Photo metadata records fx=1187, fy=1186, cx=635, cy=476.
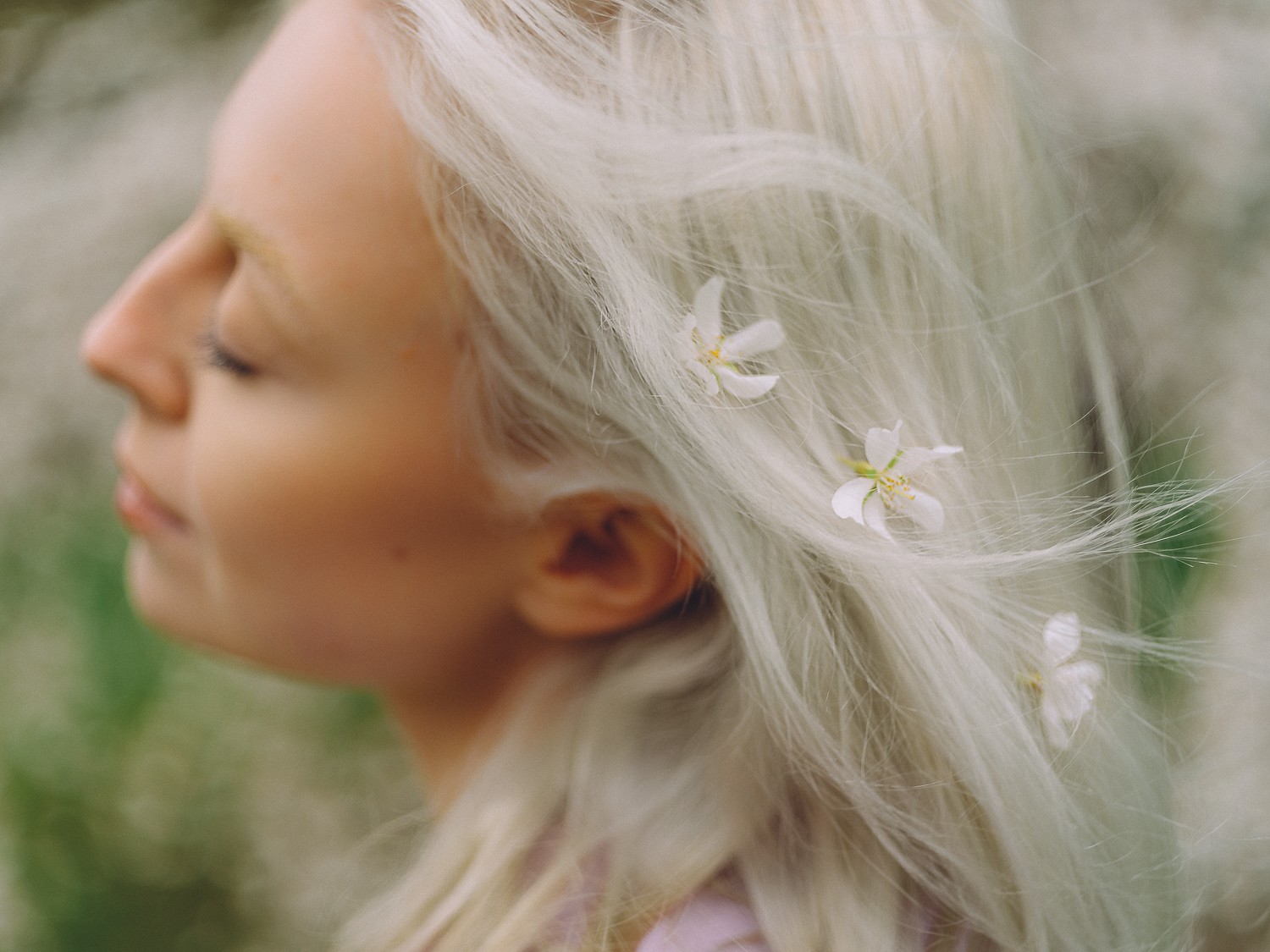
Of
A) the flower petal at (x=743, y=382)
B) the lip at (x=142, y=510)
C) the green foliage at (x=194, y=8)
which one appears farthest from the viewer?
the green foliage at (x=194, y=8)

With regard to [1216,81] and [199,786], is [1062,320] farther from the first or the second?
[199,786]

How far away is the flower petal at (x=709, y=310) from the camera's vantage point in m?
0.70

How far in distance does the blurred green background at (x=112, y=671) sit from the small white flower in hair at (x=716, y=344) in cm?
103

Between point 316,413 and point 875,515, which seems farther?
point 316,413

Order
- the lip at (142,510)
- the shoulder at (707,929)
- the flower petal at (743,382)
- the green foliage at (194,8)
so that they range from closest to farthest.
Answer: the flower petal at (743,382) < the shoulder at (707,929) < the lip at (142,510) < the green foliage at (194,8)

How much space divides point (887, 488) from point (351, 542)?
377 millimetres

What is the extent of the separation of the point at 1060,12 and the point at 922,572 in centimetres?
98

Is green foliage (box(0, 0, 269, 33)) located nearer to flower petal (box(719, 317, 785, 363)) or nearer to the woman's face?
the woman's face

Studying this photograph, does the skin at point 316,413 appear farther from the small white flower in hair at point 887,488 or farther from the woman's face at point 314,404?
the small white flower in hair at point 887,488

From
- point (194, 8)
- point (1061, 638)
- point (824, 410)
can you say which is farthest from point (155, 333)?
point (194, 8)

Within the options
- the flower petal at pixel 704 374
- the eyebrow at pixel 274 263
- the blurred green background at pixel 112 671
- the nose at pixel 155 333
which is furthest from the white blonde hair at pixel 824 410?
the blurred green background at pixel 112 671

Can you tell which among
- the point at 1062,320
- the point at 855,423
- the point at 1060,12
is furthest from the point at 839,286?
the point at 1060,12

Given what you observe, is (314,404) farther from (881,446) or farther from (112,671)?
(112,671)

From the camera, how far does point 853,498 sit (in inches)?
27.9
